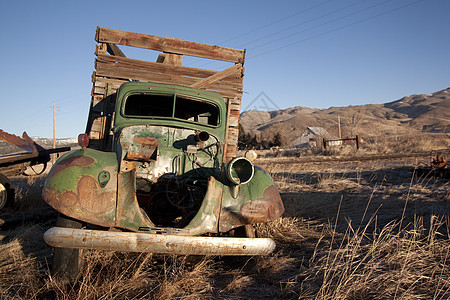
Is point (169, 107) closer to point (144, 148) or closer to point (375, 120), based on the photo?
point (144, 148)

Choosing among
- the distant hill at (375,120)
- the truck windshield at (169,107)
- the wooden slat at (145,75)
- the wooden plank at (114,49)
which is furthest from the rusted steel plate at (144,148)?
the distant hill at (375,120)

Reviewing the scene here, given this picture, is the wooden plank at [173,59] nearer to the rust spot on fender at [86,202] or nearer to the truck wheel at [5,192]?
the truck wheel at [5,192]

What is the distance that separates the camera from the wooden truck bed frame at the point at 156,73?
577cm

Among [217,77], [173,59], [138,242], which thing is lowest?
[138,242]

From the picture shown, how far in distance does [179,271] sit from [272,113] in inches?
4262

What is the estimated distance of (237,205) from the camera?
→ 3195mm

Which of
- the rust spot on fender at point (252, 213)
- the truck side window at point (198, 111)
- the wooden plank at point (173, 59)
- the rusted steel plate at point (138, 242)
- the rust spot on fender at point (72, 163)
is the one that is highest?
the wooden plank at point (173, 59)

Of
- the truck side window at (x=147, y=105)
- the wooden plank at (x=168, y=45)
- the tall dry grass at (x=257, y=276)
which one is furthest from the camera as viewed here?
the wooden plank at (x=168, y=45)

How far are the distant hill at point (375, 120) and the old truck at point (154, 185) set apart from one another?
2279cm

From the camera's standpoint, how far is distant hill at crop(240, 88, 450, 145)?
43406 mm

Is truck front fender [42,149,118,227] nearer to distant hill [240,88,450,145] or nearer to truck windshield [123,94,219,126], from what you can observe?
truck windshield [123,94,219,126]

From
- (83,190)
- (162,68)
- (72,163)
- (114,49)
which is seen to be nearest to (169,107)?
(162,68)

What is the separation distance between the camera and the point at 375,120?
222 ft

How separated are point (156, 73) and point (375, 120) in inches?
2779
